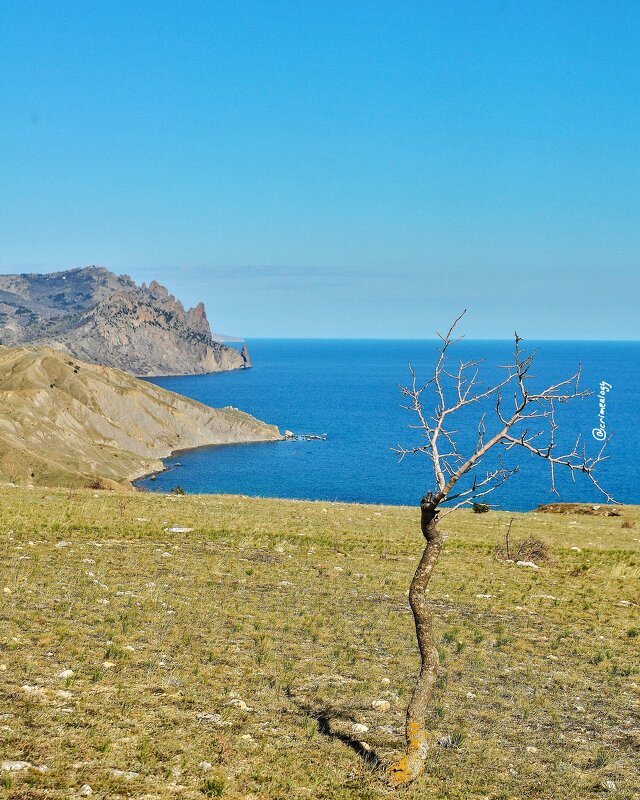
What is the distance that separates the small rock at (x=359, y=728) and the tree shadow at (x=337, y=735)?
225 mm

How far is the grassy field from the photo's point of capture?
10.3 meters

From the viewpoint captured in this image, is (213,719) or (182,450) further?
(182,450)

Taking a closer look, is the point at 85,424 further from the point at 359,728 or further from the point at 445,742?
the point at 445,742

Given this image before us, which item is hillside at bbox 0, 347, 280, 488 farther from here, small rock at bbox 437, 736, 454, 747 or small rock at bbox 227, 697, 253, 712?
small rock at bbox 437, 736, 454, 747

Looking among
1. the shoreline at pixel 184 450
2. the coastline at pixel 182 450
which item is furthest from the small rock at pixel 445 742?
the shoreline at pixel 184 450

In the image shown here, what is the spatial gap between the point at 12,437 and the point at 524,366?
111356 mm

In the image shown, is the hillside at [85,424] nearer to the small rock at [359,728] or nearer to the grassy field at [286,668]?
the grassy field at [286,668]

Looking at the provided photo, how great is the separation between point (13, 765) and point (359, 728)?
5.36 m

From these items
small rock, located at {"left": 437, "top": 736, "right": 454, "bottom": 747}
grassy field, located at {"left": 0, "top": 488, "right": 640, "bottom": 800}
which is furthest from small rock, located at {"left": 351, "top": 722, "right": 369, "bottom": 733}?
small rock, located at {"left": 437, "top": 736, "right": 454, "bottom": 747}

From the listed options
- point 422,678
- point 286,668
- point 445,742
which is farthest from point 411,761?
point 286,668

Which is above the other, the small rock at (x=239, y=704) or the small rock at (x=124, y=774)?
the small rock at (x=124, y=774)

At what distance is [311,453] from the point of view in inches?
6806

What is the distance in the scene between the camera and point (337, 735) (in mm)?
11664

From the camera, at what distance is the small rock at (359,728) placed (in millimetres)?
11910
